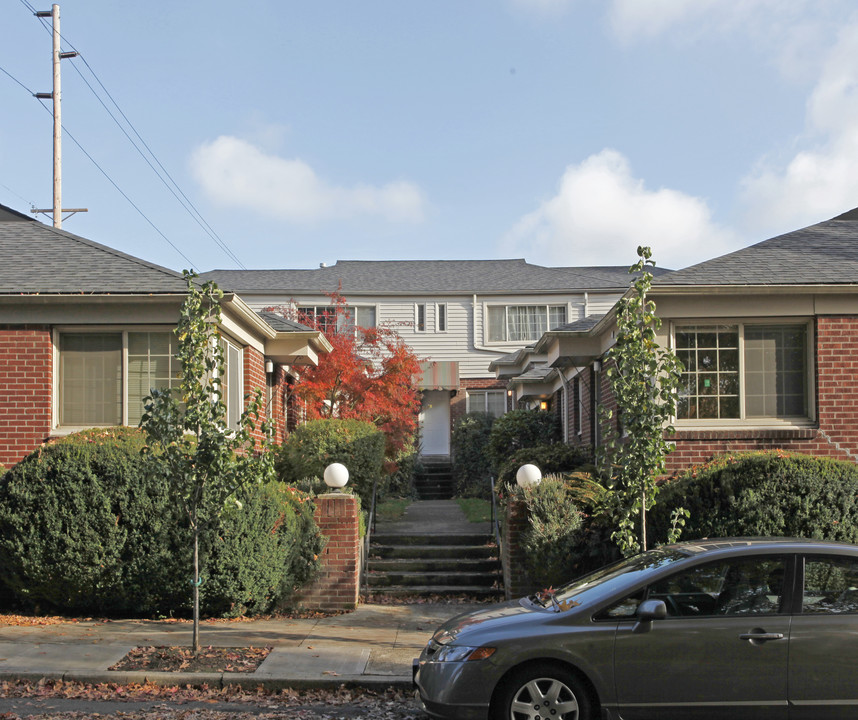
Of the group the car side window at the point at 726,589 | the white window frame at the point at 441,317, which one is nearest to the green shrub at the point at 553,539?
the car side window at the point at 726,589

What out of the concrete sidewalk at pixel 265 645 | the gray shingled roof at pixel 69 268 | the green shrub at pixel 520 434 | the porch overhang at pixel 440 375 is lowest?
the concrete sidewalk at pixel 265 645

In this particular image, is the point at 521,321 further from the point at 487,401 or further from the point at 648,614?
the point at 648,614

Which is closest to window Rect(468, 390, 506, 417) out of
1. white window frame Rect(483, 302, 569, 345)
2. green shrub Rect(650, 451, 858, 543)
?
white window frame Rect(483, 302, 569, 345)

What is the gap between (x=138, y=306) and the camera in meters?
12.6

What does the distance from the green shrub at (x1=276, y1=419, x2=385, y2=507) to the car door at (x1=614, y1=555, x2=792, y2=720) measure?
32.1 ft

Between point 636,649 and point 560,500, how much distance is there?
569cm

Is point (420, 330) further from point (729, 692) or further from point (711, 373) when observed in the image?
point (729, 692)

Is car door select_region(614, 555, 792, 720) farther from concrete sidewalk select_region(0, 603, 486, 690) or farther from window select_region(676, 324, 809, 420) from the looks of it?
window select_region(676, 324, 809, 420)

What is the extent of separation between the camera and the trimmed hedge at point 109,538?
10500mm

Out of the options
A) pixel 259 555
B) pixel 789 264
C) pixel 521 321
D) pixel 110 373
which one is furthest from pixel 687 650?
pixel 521 321

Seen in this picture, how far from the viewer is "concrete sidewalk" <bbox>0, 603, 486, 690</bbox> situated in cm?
817

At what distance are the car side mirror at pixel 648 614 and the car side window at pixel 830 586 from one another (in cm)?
96

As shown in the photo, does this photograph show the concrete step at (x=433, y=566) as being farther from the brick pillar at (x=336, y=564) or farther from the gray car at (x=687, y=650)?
the gray car at (x=687, y=650)

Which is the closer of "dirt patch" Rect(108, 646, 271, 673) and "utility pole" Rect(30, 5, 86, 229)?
"dirt patch" Rect(108, 646, 271, 673)
